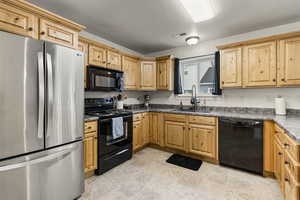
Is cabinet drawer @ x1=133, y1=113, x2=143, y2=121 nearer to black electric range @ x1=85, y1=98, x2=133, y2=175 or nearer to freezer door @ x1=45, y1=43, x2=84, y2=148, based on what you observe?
black electric range @ x1=85, y1=98, x2=133, y2=175

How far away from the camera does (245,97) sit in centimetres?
293

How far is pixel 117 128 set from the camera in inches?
101

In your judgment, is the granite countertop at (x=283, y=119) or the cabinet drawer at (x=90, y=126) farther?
the cabinet drawer at (x=90, y=126)

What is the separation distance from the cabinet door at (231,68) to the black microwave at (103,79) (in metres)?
2.12

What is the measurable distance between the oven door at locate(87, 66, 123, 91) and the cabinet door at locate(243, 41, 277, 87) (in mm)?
2477

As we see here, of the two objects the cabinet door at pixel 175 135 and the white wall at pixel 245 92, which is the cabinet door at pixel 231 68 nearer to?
the white wall at pixel 245 92

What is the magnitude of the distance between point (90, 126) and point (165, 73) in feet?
7.57

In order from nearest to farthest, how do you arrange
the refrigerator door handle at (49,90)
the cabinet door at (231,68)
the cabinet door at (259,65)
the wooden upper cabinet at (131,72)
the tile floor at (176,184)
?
1. the refrigerator door handle at (49,90)
2. the tile floor at (176,184)
3. the cabinet door at (259,65)
4. the cabinet door at (231,68)
5. the wooden upper cabinet at (131,72)

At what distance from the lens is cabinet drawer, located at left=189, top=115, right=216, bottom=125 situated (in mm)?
2733

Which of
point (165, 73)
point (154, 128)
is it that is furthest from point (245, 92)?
point (154, 128)

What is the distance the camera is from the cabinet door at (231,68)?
2715mm

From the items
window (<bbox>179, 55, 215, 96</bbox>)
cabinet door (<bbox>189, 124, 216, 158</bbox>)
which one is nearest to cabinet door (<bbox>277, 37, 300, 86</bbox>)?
window (<bbox>179, 55, 215, 96</bbox>)

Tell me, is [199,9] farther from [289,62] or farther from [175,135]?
[175,135]

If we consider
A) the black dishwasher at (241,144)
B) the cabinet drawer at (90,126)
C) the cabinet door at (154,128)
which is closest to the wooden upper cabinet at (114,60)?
the cabinet drawer at (90,126)
